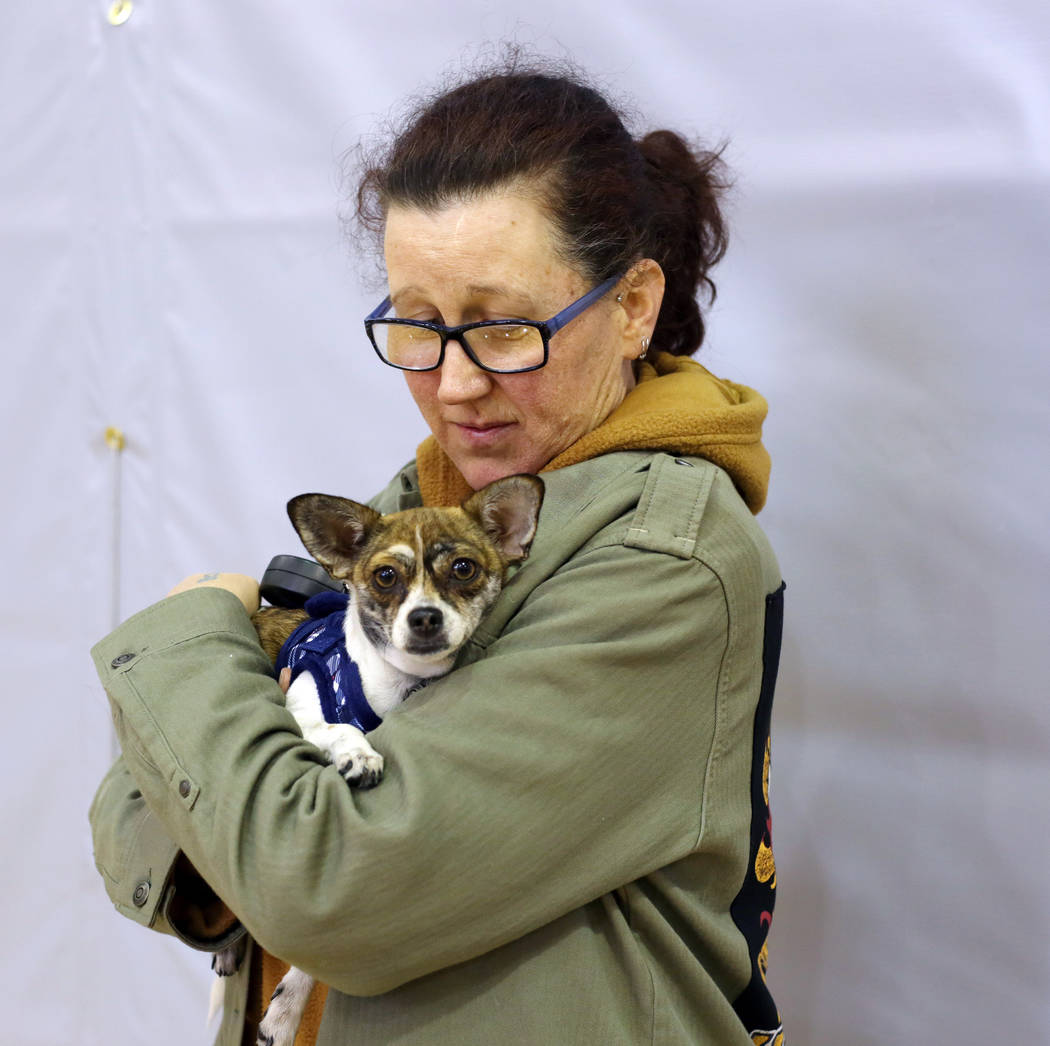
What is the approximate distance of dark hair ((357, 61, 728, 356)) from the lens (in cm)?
112

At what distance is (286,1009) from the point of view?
3.90ft

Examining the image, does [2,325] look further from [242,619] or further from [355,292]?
[242,619]

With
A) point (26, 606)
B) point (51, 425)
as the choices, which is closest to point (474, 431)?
point (51, 425)

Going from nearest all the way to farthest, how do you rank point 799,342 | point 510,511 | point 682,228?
point 510,511, point 682,228, point 799,342

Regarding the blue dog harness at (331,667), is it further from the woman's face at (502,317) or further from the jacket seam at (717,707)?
the jacket seam at (717,707)

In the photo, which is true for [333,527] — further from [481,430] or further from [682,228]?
[682,228]

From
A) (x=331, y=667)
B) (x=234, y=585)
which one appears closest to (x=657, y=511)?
(x=331, y=667)

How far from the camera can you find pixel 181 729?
96 cm

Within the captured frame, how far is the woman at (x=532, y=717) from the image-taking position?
0.88m

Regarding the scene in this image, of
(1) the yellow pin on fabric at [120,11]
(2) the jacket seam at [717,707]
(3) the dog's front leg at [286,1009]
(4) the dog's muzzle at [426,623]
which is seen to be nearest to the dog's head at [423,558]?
(4) the dog's muzzle at [426,623]

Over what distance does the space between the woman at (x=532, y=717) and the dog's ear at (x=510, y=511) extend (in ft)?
0.13

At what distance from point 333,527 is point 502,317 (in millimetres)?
385

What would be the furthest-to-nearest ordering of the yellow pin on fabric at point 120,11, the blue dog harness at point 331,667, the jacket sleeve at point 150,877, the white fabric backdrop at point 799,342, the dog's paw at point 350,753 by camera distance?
1. the yellow pin on fabric at point 120,11
2. the white fabric backdrop at point 799,342
3. the blue dog harness at point 331,667
4. the jacket sleeve at point 150,877
5. the dog's paw at point 350,753

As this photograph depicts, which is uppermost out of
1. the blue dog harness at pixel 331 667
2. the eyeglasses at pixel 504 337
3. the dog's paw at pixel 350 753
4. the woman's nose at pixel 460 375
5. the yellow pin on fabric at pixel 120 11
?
the yellow pin on fabric at pixel 120 11
